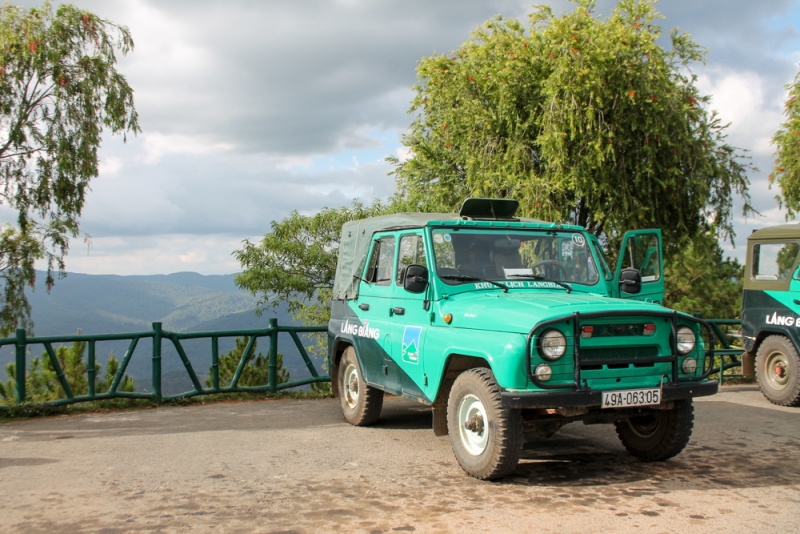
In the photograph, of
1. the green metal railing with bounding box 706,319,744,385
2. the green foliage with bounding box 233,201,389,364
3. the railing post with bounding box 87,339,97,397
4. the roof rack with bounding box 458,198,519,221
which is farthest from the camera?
the green foliage with bounding box 233,201,389,364

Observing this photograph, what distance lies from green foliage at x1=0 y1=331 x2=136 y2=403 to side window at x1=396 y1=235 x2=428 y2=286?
18.6 ft

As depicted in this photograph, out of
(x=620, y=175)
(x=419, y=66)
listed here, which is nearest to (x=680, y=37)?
(x=620, y=175)

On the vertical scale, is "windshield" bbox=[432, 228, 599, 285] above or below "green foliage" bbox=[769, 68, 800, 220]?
below

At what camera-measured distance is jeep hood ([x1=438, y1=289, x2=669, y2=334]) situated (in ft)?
19.5

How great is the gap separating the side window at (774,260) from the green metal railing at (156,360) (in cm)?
683

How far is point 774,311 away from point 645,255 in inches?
166

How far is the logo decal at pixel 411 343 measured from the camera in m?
7.25

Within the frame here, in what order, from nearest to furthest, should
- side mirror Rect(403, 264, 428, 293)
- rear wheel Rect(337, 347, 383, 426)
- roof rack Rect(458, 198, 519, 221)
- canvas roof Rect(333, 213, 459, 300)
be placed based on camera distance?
1. side mirror Rect(403, 264, 428, 293)
2. roof rack Rect(458, 198, 519, 221)
3. canvas roof Rect(333, 213, 459, 300)
4. rear wheel Rect(337, 347, 383, 426)

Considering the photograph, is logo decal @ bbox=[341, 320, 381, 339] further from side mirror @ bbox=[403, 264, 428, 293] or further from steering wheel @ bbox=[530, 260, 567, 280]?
steering wheel @ bbox=[530, 260, 567, 280]

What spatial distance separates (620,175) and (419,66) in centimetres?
708

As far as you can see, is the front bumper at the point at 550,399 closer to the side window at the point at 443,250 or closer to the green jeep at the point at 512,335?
the green jeep at the point at 512,335

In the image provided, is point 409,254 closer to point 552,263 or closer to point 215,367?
point 552,263

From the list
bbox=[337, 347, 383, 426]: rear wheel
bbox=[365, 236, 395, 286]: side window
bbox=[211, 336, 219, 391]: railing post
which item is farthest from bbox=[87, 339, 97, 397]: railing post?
bbox=[365, 236, 395, 286]: side window

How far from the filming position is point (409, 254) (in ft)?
25.6
